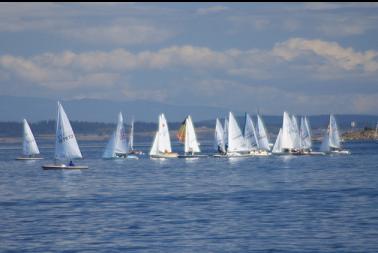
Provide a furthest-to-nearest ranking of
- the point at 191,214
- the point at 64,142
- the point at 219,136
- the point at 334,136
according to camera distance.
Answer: the point at 334,136
the point at 219,136
the point at 64,142
the point at 191,214

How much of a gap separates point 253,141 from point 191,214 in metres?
80.1

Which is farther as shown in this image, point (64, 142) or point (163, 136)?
point (163, 136)

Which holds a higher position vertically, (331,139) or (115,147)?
(331,139)

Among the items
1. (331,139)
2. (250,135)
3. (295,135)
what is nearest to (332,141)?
(331,139)

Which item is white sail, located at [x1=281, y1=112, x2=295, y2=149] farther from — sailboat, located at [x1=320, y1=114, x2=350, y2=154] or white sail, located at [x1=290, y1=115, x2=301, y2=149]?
sailboat, located at [x1=320, y1=114, x2=350, y2=154]

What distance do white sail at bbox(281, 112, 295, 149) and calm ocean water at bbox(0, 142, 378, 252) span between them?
5089cm

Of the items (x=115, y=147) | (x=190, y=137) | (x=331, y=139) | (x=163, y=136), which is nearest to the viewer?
(x=115, y=147)

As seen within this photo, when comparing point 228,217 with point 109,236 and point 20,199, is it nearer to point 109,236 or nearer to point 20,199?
point 109,236

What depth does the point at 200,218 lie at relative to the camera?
1783 inches

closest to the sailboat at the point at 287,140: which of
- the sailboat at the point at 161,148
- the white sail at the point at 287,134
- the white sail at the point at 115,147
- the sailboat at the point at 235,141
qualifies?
the white sail at the point at 287,134

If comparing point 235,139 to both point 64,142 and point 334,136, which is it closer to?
point 334,136

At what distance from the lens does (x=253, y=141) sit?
126750 mm

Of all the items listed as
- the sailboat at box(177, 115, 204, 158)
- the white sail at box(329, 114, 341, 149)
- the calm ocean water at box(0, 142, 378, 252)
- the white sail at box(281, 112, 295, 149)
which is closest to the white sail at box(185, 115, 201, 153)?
the sailboat at box(177, 115, 204, 158)

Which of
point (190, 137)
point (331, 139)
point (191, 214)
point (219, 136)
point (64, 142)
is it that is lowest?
point (191, 214)
